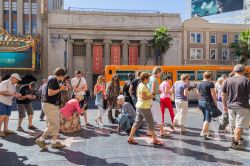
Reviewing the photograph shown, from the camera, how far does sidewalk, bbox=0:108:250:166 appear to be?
6.07 metres

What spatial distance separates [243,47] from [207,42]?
4937mm

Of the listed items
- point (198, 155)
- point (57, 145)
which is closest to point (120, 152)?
point (57, 145)

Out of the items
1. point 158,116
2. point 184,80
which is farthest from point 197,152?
point 184,80

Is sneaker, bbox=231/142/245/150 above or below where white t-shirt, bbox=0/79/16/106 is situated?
below

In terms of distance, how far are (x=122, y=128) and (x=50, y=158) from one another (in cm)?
330

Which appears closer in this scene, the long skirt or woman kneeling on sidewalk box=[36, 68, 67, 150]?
woman kneeling on sidewalk box=[36, 68, 67, 150]

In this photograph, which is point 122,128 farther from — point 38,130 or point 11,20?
point 11,20

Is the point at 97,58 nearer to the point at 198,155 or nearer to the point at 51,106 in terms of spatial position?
the point at 51,106

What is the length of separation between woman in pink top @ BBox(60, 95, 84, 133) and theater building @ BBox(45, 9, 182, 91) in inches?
1207

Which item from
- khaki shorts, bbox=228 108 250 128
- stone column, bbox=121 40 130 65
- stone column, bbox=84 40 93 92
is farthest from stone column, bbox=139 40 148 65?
khaki shorts, bbox=228 108 250 128

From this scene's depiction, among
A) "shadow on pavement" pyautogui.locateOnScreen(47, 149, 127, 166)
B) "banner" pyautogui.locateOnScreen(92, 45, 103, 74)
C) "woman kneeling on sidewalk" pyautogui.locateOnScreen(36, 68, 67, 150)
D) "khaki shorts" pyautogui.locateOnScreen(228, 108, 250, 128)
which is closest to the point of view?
"shadow on pavement" pyautogui.locateOnScreen(47, 149, 127, 166)

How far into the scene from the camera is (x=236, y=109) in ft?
22.8

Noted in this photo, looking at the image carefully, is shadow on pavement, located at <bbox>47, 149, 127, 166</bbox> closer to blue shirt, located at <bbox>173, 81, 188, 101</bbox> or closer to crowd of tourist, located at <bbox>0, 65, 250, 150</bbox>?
crowd of tourist, located at <bbox>0, 65, 250, 150</bbox>

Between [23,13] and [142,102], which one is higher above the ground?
[23,13]
